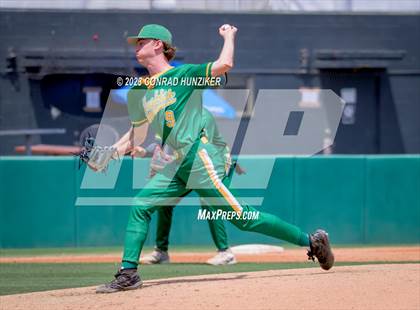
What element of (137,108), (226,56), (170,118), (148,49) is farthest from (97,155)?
(226,56)

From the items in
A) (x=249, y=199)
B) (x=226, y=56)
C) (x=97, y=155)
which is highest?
(x=226, y=56)

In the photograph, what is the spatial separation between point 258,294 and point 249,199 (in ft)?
20.9

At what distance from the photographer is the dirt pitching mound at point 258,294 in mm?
6711

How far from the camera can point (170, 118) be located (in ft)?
24.1

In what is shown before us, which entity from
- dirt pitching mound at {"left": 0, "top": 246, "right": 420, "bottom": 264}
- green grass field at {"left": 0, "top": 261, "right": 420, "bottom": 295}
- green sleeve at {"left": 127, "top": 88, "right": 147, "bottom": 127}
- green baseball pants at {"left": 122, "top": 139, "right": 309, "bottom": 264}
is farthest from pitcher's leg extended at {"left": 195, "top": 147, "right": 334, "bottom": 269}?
dirt pitching mound at {"left": 0, "top": 246, "right": 420, "bottom": 264}

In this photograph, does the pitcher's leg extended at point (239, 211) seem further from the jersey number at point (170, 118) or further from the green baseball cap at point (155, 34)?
the green baseball cap at point (155, 34)

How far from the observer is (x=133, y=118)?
766 centimetres

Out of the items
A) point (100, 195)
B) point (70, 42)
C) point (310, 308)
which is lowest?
point (310, 308)

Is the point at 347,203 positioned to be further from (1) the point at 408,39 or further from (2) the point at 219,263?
(1) the point at 408,39

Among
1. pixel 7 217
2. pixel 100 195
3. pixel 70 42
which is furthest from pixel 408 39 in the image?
pixel 7 217

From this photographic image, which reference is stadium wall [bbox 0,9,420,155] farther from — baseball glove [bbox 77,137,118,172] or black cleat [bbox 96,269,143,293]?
black cleat [bbox 96,269,143,293]

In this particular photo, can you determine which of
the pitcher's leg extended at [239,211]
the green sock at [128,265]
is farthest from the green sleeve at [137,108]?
the green sock at [128,265]

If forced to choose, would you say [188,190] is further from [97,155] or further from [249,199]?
[249,199]

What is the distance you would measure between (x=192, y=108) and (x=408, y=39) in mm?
12185
